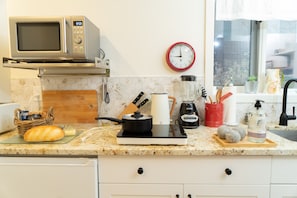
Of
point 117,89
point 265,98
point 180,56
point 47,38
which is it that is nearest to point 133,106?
point 117,89

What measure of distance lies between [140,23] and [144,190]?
1193 mm

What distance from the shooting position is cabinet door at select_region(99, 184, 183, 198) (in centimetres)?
113

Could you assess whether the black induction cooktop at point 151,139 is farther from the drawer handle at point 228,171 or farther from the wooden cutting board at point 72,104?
the wooden cutting board at point 72,104

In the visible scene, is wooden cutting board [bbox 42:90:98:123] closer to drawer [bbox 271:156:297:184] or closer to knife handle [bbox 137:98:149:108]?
knife handle [bbox 137:98:149:108]

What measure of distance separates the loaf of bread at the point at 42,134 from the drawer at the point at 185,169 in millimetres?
323

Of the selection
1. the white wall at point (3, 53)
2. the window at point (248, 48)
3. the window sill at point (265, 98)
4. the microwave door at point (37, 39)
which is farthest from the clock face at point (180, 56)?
the white wall at point (3, 53)

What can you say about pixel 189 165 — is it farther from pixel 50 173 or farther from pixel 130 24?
pixel 130 24

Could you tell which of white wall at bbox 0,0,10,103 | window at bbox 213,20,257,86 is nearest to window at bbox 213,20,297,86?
window at bbox 213,20,257,86

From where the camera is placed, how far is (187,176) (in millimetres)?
1129

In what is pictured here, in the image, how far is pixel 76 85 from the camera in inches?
67.4

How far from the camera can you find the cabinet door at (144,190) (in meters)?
1.13

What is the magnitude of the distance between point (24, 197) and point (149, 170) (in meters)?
0.68

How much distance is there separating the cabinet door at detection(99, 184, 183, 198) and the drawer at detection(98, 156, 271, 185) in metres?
0.03

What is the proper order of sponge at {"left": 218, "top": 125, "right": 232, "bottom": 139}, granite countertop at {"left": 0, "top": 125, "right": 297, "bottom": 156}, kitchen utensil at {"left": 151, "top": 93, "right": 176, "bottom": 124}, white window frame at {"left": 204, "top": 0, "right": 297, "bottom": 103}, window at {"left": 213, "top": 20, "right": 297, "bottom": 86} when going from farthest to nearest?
1. window at {"left": 213, "top": 20, "right": 297, "bottom": 86}
2. white window frame at {"left": 204, "top": 0, "right": 297, "bottom": 103}
3. kitchen utensil at {"left": 151, "top": 93, "right": 176, "bottom": 124}
4. sponge at {"left": 218, "top": 125, "right": 232, "bottom": 139}
5. granite countertop at {"left": 0, "top": 125, "right": 297, "bottom": 156}
